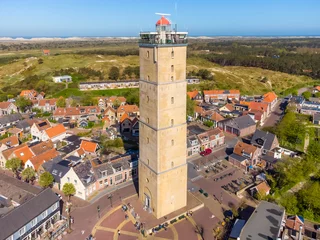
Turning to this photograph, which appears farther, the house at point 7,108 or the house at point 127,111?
the house at point 7,108

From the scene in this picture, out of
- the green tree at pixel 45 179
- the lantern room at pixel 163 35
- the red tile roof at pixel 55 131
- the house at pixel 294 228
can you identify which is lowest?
the house at pixel 294 228

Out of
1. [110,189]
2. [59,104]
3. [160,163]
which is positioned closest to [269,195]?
[160,163]

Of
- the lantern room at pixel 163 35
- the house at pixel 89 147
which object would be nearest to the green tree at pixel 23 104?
the house at pixel 89 147

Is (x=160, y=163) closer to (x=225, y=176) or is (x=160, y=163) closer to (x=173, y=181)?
(x=173, y=181)

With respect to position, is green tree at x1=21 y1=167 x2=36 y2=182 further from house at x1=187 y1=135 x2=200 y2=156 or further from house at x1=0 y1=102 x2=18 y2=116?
house at x1=0 y1=102 x2=18 y2=116

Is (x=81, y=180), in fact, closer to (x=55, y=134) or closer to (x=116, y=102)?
(x=55, y=134)

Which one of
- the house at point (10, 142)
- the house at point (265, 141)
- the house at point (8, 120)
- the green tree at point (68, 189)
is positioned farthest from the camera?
the house at point (8, 120)

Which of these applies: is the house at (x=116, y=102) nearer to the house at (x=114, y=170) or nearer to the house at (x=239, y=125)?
the house at (x=239, y=125)
